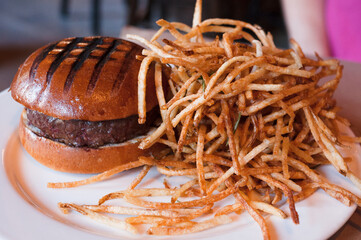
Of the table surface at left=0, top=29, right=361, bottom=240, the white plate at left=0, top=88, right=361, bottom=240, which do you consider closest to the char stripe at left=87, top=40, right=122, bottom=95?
the white plate at left=0, top=88, right=361, bottom=240

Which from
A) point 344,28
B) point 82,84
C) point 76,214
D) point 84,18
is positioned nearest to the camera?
point 76,214

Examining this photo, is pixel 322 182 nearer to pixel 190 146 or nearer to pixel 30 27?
pixel 190 146

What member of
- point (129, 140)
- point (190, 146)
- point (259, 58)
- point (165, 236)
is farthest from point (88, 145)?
point (259, 58)

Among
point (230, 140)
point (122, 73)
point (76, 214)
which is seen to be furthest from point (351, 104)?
point (76, 214)

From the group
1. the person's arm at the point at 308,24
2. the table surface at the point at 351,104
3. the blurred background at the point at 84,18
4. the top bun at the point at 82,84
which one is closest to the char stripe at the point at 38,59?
the top bun at the point at 82,84

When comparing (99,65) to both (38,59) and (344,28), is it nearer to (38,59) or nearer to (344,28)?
(38,59)

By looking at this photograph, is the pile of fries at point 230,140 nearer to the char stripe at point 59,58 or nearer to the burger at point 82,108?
the burger at point 82,108

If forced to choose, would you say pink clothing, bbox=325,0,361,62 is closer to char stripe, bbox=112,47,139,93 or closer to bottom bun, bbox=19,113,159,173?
char stripe, bbox=112,47,139,93
